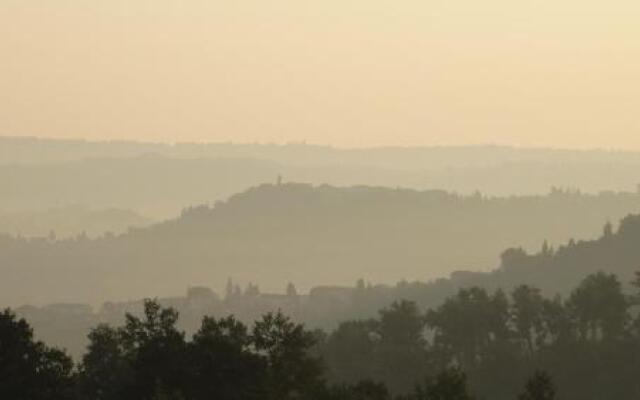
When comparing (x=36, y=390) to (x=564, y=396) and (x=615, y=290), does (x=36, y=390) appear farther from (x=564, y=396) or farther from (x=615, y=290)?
(x=615, y=290)

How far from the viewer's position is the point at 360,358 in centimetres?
17100

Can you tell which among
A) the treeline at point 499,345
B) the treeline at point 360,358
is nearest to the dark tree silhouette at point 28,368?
the treeline at point 360,358

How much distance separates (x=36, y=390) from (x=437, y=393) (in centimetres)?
2414

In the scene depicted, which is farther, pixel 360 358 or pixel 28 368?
pixel 360 358

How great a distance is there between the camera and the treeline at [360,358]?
270ft

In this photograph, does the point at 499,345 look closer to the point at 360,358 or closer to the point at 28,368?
the point at 360,358

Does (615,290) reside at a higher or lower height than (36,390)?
higher

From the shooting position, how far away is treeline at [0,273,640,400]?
82.4 m

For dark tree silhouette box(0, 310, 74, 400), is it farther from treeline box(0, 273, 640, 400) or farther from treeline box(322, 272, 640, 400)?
treeline box(322, 272, 640, 400)

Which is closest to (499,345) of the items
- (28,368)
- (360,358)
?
(360,358)

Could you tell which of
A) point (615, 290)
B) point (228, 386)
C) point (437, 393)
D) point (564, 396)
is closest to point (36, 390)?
point (228, 386)

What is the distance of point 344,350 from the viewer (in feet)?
564

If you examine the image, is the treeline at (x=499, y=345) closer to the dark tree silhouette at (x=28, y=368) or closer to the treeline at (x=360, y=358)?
the treeline at (x=360, y=358)

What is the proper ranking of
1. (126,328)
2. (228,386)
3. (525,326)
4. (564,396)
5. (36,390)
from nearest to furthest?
(36,390)
(228,386)
(126,328)
(564,396)
(525,326)
